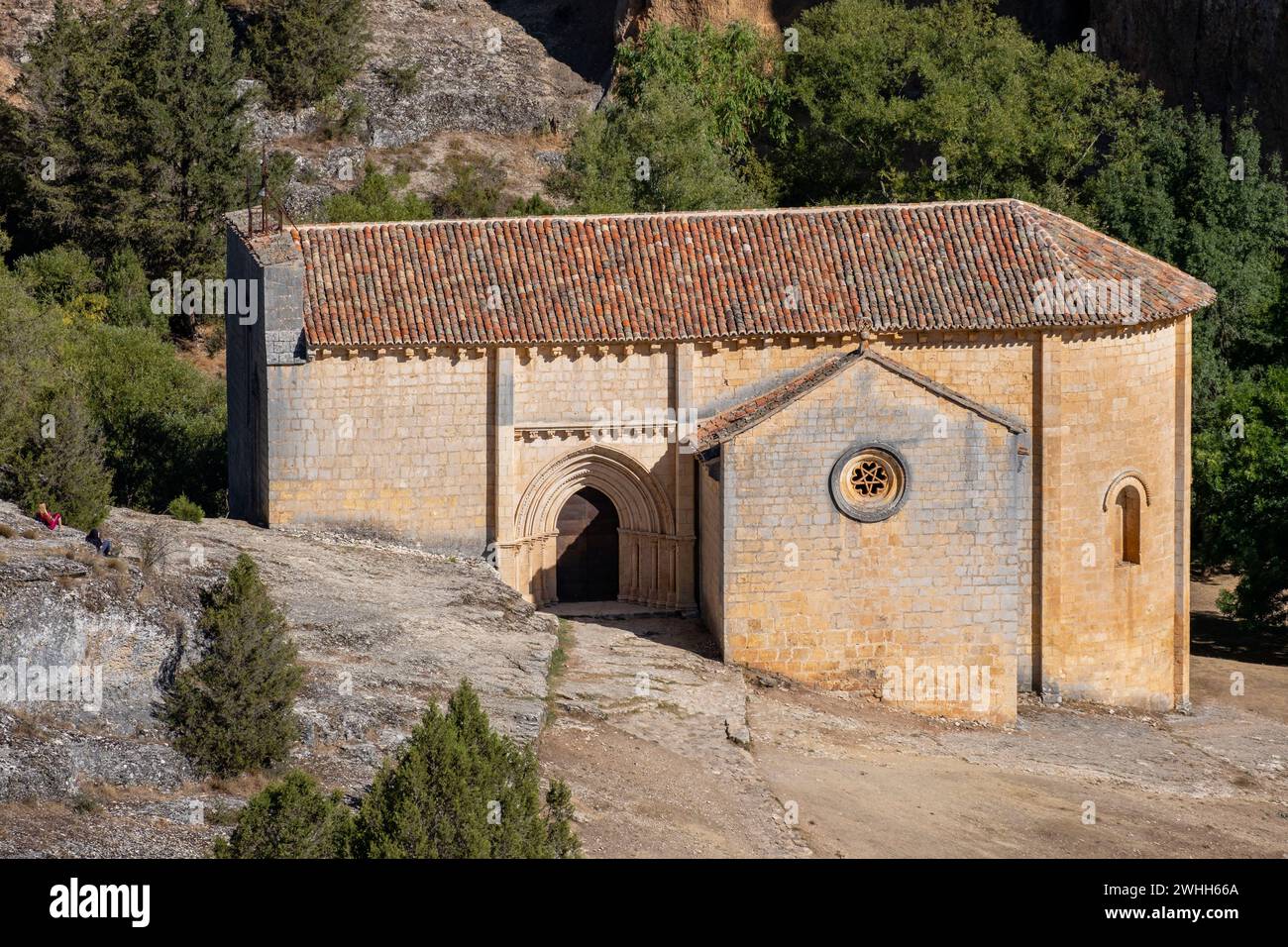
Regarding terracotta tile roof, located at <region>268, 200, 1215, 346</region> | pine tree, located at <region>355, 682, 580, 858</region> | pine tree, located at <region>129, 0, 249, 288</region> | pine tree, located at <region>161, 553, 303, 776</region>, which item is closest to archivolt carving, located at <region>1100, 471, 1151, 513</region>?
terracotta tile roof, located at <region>268, 200, 1215, 346</region>

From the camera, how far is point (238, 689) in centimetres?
2145

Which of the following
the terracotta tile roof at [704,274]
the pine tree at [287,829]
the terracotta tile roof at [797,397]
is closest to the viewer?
the pine tree at [287,829]

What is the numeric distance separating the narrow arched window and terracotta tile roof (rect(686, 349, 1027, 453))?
2872 mm

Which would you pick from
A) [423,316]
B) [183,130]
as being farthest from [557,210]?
[423,316]

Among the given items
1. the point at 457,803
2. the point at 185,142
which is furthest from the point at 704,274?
the point at 185,142

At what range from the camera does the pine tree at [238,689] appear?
21.0m

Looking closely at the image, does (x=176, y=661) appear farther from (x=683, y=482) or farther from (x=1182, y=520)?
(x=1182, y=520)

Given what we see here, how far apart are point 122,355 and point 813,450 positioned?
21.5 metres

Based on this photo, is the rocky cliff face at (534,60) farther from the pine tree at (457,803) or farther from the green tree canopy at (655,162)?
the pine tree at (457,803)

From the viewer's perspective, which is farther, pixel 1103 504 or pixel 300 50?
pixel 300 50

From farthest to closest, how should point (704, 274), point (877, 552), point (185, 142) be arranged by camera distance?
point (185, 142) < point (704, 274) < point (877, 552)

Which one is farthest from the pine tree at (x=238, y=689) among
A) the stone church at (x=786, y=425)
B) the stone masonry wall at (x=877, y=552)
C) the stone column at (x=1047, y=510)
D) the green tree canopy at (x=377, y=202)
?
the green tree canopy at (x=377, y=202)

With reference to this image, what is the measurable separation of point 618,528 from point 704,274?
4.63 m

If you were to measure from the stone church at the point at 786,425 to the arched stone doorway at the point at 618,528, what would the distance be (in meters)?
0.05
